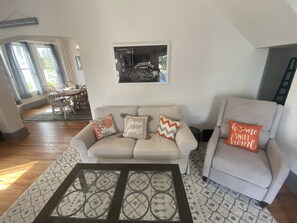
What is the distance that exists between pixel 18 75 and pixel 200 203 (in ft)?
20.6

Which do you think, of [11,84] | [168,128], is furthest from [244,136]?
[11,84]

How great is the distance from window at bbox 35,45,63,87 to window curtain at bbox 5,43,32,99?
90 centimetres

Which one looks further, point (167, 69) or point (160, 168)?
point (167, 69)

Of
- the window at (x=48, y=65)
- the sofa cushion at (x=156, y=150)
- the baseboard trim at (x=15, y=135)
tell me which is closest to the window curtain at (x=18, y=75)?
the window at (x=48, y=65)

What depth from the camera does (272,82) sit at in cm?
322

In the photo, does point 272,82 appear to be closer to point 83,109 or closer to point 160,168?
point 160,168

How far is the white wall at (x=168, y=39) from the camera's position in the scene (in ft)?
7.35

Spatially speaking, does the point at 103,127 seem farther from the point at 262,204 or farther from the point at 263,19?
the point at 263,19

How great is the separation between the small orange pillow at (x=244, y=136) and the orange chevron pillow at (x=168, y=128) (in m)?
0.73

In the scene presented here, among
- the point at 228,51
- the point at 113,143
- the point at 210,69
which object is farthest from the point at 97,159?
the point at 228,51

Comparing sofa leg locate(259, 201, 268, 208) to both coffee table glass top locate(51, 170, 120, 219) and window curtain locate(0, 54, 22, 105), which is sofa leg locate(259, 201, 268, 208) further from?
window curtain locate(0, 54, 22, 105)

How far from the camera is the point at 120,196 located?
1.26 meters

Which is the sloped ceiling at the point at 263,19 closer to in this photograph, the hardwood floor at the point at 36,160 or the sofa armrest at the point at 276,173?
the sofa armrest at the point at 276,173

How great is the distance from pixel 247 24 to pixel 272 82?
6.55 feet
